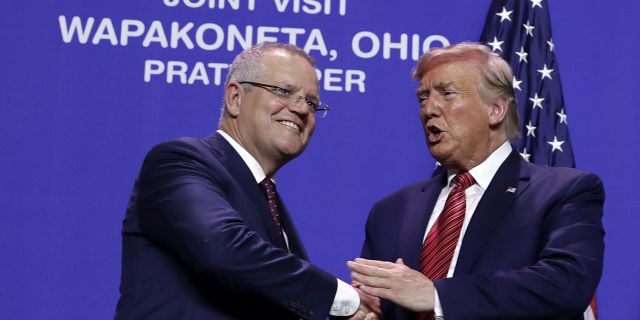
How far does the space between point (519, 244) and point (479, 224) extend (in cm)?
13

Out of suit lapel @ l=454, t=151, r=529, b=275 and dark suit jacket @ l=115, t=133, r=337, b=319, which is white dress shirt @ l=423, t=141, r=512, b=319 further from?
dark suit jacket @ l=115, t=133, r=337, b=319

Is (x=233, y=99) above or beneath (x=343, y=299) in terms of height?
above

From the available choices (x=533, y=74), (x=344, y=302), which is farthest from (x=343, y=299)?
(x=533, y=74)

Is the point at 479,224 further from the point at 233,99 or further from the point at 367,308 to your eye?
the point at 233,99

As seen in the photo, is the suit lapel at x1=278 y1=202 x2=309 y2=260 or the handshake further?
the suit lapel at x1=278 y1=202 x2=309 y2=260

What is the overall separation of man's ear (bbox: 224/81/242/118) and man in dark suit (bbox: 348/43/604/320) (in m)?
0.62

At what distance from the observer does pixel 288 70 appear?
10.1 feet

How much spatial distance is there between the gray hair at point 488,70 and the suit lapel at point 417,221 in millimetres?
297

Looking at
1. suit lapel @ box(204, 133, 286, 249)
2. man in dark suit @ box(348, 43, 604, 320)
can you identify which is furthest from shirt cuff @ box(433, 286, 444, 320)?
suit lapel @ box(204, 133, 286, 249)

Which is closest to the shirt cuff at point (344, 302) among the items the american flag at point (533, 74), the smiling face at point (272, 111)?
the smiling face at point (272, 111)

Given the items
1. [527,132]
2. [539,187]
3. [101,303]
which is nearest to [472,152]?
[539,187]

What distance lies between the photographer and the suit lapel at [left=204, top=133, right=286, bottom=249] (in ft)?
9.20

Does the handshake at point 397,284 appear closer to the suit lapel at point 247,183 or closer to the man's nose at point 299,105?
the suit lapel at point 247,183

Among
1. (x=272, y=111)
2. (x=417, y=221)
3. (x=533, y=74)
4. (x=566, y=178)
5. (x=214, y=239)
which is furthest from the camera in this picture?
(x=533, y=74)
